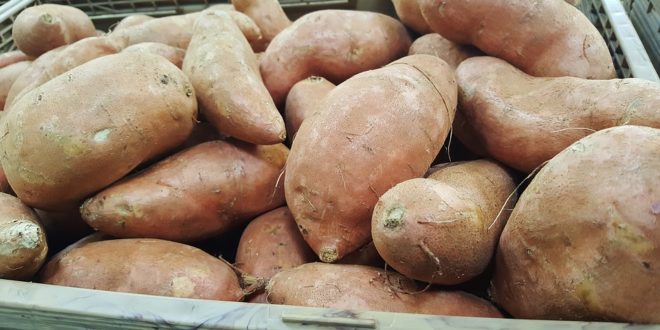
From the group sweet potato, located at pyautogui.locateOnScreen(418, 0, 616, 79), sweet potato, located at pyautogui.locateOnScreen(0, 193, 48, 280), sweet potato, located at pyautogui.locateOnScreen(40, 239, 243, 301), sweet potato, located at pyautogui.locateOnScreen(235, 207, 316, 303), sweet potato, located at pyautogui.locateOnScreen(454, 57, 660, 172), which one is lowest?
sweet potato, located at pyautogui.locateOnScreen(235, 207, 316, 303)

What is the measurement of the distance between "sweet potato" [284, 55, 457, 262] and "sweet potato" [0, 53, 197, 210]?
26 cm

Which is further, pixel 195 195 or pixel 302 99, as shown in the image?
pixel 302 99

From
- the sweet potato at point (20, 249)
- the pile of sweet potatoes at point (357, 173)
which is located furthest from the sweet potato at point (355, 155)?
the sweet potato at point (20, 249)

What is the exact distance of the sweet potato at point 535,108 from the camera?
755 millimetres

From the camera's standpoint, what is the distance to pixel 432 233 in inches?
24.0

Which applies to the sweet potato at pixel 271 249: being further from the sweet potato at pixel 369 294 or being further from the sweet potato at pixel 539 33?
the sweet potato at pixel 539 33

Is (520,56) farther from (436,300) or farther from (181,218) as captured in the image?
(181,218)

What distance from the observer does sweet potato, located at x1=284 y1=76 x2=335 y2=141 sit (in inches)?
39.8

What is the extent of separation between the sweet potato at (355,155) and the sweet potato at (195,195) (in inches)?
6.1

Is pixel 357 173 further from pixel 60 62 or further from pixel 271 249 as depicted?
pixel 60 62

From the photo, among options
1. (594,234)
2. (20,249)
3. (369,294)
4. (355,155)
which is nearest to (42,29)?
(20,249)

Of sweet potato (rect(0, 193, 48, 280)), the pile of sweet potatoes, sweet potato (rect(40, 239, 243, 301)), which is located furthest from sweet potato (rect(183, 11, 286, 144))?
sweet potato (rect(0, 193, 48, 280))

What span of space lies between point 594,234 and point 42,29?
1370 mm

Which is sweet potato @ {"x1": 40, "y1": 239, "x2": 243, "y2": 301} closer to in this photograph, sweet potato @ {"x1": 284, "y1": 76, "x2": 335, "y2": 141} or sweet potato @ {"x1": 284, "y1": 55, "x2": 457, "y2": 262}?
sweet potato @ {"x1": 284, "y1": 55, "x2": 457, "y2": 262}
